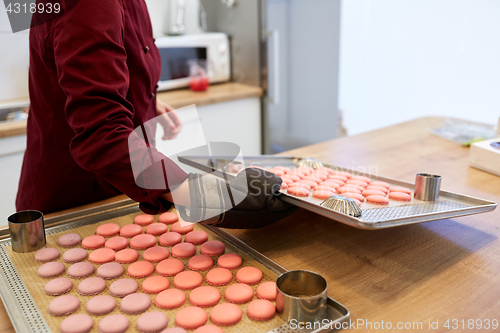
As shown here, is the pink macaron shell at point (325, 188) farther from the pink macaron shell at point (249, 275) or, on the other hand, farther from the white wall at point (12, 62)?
the white wall at point (12, 62)

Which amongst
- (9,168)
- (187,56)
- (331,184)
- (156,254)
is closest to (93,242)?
(156,254)

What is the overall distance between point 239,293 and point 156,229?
355mm

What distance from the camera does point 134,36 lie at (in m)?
1.02

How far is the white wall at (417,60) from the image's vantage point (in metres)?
2.15

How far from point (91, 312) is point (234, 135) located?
2.19 metres

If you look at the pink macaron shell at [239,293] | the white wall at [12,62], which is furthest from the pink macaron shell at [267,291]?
the white wall at [12,62]

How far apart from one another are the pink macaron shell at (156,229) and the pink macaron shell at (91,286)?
0.22 m

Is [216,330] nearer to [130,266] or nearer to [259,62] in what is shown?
[130,266]

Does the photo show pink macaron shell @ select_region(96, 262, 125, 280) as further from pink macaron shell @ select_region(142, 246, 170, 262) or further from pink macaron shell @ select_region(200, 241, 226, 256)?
pink macaron shell @ select_region(200, 241, 226, 256)

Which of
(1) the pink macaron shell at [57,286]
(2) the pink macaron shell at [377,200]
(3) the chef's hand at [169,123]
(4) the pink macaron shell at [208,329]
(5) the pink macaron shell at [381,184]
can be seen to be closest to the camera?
(4) the pink macaron shell at [208,329]

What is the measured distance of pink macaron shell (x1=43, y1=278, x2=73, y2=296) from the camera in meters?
0.77

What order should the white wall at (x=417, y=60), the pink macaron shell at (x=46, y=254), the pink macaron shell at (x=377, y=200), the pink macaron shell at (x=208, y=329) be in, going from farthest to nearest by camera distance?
the white wall at (x=417, y=60)
the pink macaron shell at (x=377, y=200)
the pink macaron shell at (x=46, y=254)
the pink macaron shell at (x=208, y=329)

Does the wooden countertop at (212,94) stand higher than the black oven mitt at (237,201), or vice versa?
the black oven mitt at (237,201)

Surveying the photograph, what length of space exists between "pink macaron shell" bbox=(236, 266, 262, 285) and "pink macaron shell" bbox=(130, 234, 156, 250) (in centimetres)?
26
